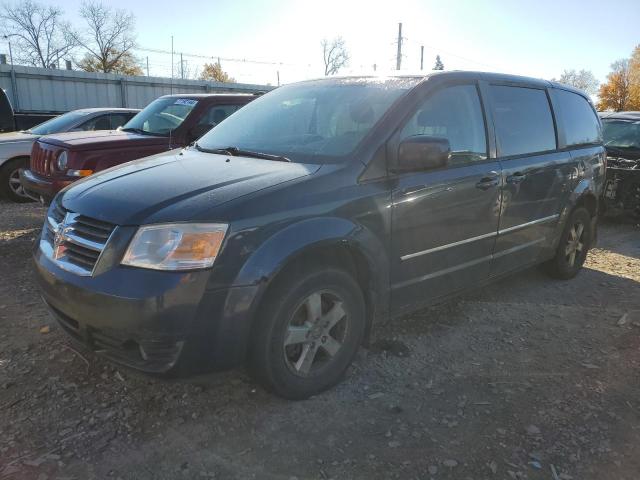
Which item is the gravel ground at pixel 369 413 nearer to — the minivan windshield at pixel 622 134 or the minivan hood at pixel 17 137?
the minivan hood at pixel 17 137

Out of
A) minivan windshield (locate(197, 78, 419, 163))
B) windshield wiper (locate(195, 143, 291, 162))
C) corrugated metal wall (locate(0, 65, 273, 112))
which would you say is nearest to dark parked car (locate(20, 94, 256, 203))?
minivan windshield (locate(197, 78, 419, 163))

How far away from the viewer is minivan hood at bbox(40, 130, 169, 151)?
243 inches

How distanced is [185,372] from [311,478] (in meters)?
0.75

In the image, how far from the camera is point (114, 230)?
8.11 feet

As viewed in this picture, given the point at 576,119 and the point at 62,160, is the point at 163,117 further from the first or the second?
the point at 576,119

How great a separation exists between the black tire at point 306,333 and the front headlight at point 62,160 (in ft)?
14.9

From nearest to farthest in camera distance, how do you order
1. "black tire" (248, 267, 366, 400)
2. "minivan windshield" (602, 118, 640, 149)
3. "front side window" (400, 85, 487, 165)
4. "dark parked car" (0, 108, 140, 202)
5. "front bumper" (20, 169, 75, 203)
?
"black tire" (248, 267, 366, 400)
"front side window" (400, 85, 487, 165)
"front bumper" (20, 169, 75, 203)
"dark parked car" (0, 108, 140, 202)
"minivan windshield" (602, 118, 640, 149)

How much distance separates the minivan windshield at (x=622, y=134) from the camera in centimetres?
864

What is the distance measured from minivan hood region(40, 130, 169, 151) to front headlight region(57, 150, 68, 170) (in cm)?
10

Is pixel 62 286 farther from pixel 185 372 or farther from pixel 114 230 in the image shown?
pixel 185 372

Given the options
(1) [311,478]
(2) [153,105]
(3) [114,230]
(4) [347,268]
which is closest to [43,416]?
(3) [114,230]

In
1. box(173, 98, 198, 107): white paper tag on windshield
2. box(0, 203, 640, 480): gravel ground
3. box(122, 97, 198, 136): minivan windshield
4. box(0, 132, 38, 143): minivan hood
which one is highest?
box(173, 98, 198, 107): white paper tag on windshield

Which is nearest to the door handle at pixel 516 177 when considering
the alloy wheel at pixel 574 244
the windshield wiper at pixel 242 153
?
the alloy wheel at pixel 574 244

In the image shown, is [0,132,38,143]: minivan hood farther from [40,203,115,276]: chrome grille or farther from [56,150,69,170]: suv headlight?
[40,203,115,276]: chrome grille
